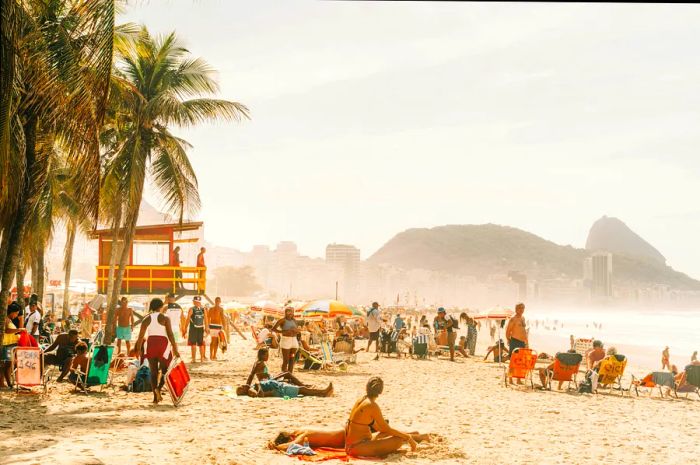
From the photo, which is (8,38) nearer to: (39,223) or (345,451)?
(345,451)

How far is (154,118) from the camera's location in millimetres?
16453

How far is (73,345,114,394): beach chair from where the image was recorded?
10.1 m

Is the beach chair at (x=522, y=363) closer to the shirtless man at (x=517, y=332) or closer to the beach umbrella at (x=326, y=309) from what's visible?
the shirtless man at (x=517, y=332)

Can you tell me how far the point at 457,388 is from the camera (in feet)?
42.3

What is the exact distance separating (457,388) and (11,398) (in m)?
7.77

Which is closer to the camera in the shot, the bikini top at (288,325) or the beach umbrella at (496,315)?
the bikini top at (288,325)

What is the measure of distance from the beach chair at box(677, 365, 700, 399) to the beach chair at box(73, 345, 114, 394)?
1086cm

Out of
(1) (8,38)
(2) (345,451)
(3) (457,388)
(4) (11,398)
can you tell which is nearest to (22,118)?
(1) (8,38)

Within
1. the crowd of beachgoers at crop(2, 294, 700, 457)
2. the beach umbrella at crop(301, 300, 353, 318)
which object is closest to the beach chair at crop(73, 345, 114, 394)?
the crowd of beachgoers at crop(2, 294, 700, 457)

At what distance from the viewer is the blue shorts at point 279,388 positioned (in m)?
10.6

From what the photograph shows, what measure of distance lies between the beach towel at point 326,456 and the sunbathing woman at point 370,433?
0.12 metres

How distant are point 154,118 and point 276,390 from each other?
8724mm

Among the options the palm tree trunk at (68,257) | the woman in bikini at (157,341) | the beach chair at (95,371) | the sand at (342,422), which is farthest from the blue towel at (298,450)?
the palm tree trunk at (68,257)

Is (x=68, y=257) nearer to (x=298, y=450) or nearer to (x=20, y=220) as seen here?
(x=20, y=220)
